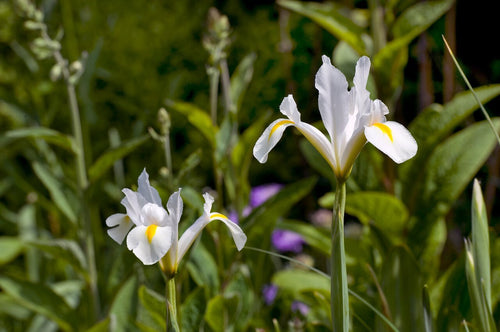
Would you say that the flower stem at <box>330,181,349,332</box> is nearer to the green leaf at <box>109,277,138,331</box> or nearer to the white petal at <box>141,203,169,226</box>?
the white petal at <box>141,203,169,226</box>


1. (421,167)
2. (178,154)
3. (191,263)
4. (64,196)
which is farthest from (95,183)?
(178,154)

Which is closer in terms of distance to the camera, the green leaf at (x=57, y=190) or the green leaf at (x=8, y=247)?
the green leaf at (x=57, y=190)

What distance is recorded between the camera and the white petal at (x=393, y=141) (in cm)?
63

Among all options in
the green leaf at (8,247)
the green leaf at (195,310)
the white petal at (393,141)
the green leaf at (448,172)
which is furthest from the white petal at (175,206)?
the green leaf at (8,247)

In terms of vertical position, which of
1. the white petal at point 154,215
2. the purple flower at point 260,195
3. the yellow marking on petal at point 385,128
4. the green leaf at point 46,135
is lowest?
the white petal at point 154,215

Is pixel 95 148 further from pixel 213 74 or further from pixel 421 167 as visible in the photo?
pixel 421 167

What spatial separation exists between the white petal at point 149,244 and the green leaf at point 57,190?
→ 0.86 meters

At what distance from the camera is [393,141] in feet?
2.12

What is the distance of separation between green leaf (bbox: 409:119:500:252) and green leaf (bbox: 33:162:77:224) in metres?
0.79

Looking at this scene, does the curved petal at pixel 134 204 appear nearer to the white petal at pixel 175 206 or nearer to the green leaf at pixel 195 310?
the white petal at pixel 175 206

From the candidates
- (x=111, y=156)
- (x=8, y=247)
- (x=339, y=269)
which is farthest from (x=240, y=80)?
(x=339, y=269)

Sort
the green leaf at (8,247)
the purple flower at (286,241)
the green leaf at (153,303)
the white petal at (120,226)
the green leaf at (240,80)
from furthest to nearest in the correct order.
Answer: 1. the purple flower at (286,241)
2. the green leaf at (8,247)
3. the green leaf at (240,80)
4. the green leaf at (153,303)
5. the white petal at (120,226)

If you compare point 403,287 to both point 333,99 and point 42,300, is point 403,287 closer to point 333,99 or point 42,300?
point 333,99

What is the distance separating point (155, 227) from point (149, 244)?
0.11ft
